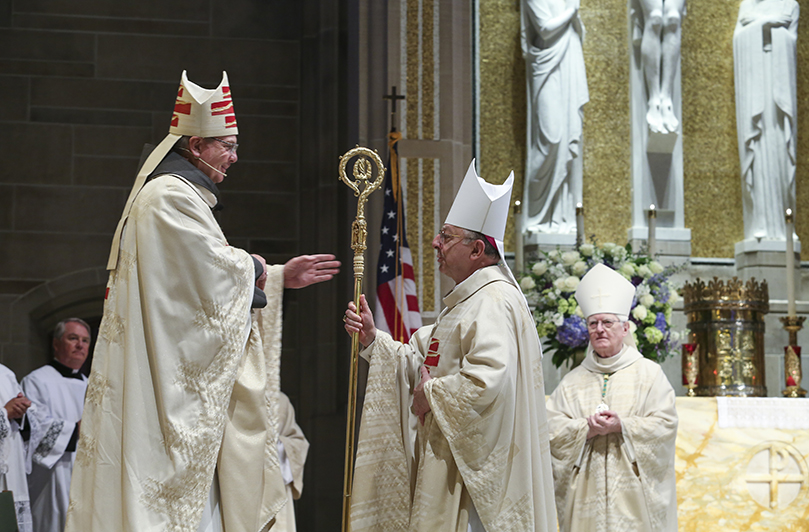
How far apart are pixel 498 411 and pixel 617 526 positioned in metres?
1.52

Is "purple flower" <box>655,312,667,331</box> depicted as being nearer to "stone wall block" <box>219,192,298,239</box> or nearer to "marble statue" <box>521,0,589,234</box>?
"marble statue" <box>521,0,589,234</box>

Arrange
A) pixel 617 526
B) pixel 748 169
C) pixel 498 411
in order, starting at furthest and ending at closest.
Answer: pixel 748 169 < pixel 617 526 < pixel 498 411

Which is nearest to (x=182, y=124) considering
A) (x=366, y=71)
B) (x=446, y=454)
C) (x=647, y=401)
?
(x=446, y=454)

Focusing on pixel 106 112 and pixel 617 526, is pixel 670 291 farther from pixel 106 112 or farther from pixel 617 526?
pixel 106 112

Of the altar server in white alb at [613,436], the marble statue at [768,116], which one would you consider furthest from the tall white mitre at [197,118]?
the marble statue at [768,116]

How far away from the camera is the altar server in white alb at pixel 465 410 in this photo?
12.0 feet

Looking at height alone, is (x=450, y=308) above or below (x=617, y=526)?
above

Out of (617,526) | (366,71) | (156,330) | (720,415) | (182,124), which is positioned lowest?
(617,526)

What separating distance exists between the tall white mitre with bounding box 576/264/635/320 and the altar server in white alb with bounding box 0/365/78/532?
10.6 ft

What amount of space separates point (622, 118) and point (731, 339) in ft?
7.28

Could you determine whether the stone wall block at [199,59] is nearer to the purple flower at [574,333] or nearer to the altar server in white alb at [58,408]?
the altar server in white alb at [58,408]

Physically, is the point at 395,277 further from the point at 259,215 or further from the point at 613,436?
the point at 259,215

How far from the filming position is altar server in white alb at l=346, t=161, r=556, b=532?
365 cm

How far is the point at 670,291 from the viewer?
6.08 metres
